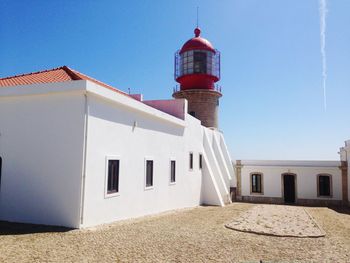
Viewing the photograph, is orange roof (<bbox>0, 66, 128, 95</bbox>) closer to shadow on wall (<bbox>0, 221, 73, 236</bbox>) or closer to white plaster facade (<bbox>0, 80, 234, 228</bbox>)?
white plaster facade (<bbox>0, 80, 234, 228</bbox>)

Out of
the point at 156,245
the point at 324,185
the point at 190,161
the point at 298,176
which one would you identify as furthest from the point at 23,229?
the point at 324,185

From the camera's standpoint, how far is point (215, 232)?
25.5ft

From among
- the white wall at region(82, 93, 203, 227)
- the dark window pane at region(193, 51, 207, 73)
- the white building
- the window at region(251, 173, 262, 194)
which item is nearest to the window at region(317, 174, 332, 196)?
the window at region(251, 173, 262, 194)

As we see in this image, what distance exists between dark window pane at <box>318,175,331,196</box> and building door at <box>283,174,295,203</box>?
1.87m

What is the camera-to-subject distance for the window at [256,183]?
22688 millimetres

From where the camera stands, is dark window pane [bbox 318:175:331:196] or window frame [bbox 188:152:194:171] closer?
window frame [bbox 188:152:194:171]

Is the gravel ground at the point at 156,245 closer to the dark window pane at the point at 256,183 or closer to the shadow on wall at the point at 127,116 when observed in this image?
the shadow on wall at the point at 127,116

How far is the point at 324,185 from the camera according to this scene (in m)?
21.3

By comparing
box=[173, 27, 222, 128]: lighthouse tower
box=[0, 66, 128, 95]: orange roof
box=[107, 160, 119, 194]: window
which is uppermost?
box=[173, 27, 222, 128]: lighthouse tower

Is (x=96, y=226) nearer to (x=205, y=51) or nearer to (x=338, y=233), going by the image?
(x=338, y=233)

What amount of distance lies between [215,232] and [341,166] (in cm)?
1719

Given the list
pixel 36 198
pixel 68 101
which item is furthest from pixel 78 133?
pixel 36 198

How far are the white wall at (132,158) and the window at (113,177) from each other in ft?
0.59

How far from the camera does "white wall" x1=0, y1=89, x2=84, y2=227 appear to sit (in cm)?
736
